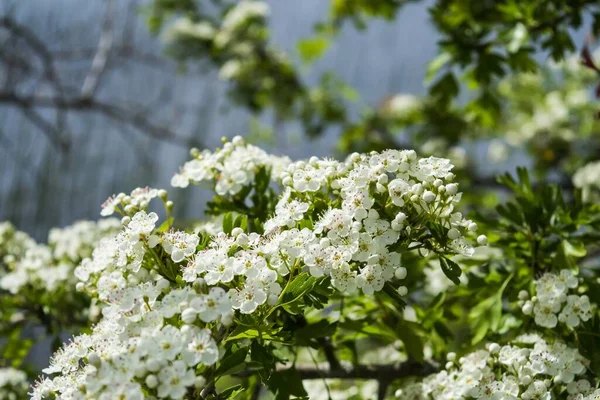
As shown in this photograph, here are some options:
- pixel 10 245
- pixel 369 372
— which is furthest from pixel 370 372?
pixel 10 245

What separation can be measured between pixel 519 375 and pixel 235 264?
1.65ft

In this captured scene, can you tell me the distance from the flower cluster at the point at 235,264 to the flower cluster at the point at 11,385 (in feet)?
2.63

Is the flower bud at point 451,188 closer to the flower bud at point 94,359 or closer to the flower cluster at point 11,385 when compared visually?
the flower bud at point 94,359

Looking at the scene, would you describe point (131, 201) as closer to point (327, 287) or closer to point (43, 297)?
point (327, 287)

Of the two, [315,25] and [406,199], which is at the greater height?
[315,25]

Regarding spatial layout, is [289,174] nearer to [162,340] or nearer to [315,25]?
[162,340]

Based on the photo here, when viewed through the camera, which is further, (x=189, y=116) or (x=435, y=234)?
(x=189, y=116)

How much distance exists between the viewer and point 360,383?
72.4 inches

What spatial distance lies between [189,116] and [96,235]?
3554 millimetres

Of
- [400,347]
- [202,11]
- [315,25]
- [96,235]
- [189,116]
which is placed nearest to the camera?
[400,347]

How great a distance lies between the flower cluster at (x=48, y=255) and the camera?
173 cm

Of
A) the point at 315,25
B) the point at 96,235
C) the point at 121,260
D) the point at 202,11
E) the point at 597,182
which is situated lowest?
the point at 121,260

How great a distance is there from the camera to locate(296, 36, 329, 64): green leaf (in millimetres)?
3594

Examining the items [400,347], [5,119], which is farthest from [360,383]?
[5,119]
